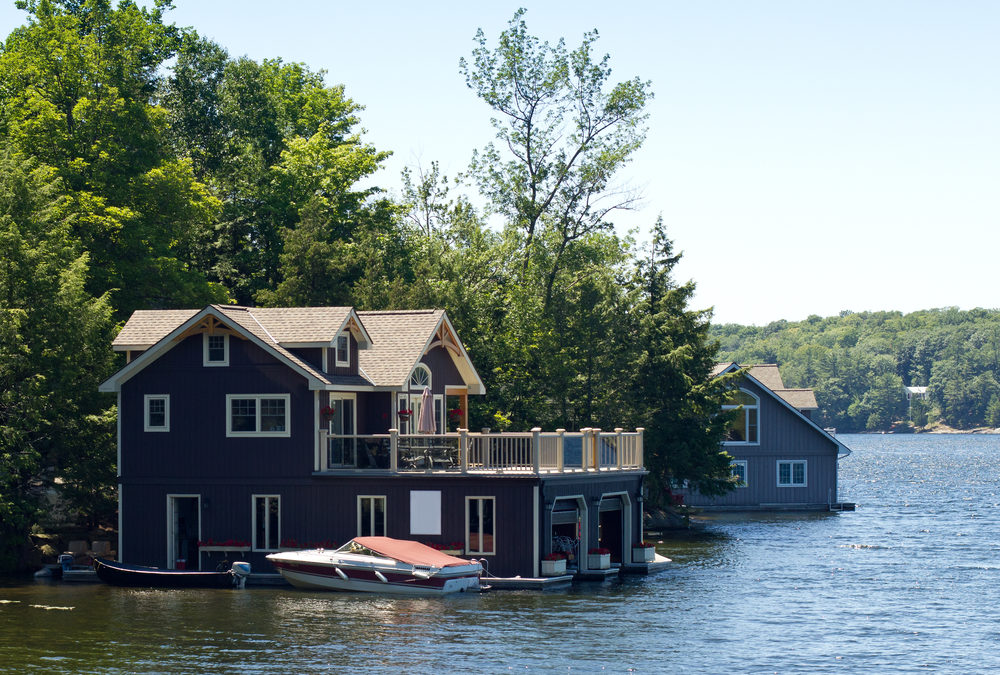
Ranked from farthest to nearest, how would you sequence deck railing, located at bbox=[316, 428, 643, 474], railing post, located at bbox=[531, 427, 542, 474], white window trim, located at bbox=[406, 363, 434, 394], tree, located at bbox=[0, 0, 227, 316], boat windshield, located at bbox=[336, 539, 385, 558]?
tree, located at bbox=[0, 0, 227, 316], white window trim, located at bbox=[406, 363, 434, 394], deck railing, located at bbox=[316, 428, 643, 474], railing post, located at bbox=[531, 427, 542, 474], boat windshield, located at bbox=[336, 539, 385, 558]

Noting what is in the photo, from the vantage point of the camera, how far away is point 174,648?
1235 inches

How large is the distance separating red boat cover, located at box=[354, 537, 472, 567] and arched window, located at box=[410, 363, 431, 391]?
7.83 metres

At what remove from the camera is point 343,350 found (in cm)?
4244

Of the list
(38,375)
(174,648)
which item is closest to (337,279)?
(38,375)

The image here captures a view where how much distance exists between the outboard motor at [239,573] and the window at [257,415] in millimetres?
3964

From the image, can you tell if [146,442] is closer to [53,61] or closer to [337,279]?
[337,279]

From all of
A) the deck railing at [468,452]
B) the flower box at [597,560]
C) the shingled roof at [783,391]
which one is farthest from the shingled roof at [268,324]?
the shingled roof at [783,391]

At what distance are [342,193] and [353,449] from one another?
1409 inches

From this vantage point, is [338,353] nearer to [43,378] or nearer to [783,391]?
[43,378]

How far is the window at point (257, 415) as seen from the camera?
134 feet

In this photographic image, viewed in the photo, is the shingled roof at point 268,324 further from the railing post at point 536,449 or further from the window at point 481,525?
the railing post at point 536,449

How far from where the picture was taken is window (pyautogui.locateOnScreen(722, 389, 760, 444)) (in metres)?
73.1

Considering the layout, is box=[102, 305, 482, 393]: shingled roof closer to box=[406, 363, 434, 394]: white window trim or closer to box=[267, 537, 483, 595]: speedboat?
box=[406, 363, 434, 394]: white window trim

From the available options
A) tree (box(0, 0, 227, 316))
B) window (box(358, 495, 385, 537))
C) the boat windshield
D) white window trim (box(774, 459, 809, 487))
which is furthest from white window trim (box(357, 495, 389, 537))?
white window trim (box(774, 459, 809, 487))
